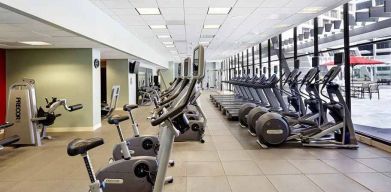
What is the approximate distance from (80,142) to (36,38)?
486 cm

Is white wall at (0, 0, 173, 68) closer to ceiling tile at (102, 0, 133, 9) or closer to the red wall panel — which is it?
ceiling tile at (102, 0, 133, 9)

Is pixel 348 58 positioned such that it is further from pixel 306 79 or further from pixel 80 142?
pixel 80 142

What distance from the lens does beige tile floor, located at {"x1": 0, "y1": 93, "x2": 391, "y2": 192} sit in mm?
3486

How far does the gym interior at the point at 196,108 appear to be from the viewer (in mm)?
3387

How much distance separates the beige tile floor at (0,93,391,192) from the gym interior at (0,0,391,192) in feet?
0.08

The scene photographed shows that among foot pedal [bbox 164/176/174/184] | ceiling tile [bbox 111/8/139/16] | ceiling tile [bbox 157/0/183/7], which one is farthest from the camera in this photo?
ceiling tile [bbox 111/8/139/16]

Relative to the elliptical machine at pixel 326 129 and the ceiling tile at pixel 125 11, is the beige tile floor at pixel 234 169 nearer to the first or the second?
the elliptical machine at pixel 326 129

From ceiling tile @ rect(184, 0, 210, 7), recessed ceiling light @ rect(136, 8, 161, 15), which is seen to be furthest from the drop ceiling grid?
recessed ceiling light @ rect(136, 8, 161, 15)

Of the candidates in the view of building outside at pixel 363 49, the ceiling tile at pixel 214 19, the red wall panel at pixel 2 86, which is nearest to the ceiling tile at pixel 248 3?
the ceiling tile at pixel 214 19

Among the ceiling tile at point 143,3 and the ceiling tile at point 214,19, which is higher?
the ceiling tile at point 214,19

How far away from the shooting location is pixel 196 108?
6402 mm

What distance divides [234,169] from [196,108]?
8.03 ft

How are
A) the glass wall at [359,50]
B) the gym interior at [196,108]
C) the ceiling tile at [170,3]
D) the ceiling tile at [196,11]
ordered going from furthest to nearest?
the ceiling tile at [196,11] → the ceiling tile at [170,3] → the glass wall at [359,50] → the gym interior at [196,108]

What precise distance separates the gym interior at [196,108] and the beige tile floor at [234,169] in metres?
0.02
